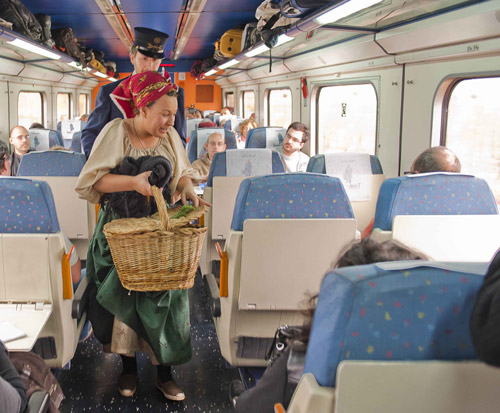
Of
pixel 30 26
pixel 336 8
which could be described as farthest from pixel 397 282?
pixel 30 26

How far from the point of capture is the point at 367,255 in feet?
4.02

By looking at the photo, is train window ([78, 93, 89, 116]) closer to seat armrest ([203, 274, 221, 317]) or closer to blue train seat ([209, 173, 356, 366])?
seat armrest ([203, 274, 221, 317])

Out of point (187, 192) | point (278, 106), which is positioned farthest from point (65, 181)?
point (278, 106)

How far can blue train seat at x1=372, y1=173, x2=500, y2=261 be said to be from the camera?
7.01 ft

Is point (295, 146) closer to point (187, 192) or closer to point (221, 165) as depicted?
point (221, 165)

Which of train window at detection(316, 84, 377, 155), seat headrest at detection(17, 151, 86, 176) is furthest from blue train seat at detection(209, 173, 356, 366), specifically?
train window at detection(316, 84, 377, 155)

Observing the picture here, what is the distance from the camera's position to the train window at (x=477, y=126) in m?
4.02

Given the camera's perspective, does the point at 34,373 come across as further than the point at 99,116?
No

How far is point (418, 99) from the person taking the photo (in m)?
4.65

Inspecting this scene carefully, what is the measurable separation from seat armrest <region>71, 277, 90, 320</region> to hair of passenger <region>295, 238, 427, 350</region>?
1.58m

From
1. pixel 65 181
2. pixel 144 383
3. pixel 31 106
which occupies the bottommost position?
pixel 144 383

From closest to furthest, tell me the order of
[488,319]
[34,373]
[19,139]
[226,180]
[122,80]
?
[488,319] < [34,373] < [122,80] < [226,180] < [19,139]

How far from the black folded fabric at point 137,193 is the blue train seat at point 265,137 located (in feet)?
15.2

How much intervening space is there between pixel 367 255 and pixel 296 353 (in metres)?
0.28
